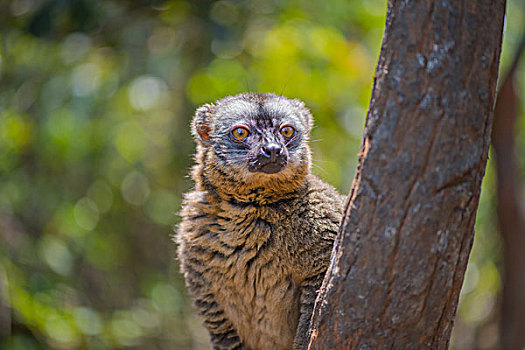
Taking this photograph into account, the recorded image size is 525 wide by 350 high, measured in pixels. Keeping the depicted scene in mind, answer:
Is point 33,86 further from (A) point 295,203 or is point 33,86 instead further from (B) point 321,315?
(B) point 321,315

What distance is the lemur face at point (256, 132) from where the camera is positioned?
3.05m

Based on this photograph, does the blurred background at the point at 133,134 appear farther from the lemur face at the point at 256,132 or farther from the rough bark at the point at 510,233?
the lemur face at the point at 256,132

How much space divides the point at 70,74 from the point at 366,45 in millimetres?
3471

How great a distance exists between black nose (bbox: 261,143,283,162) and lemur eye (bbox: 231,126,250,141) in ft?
0.75

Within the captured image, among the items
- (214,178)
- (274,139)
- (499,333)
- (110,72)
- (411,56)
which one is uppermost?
(110,72)

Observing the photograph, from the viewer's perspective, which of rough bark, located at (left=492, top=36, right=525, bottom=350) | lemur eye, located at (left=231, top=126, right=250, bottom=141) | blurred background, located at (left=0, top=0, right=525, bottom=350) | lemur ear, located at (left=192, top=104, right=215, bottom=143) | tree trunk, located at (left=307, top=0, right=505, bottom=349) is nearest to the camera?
tree trunk, located at (left=307, top=0, right=505, bottom=349)

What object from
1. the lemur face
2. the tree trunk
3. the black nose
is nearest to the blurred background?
the lemur face

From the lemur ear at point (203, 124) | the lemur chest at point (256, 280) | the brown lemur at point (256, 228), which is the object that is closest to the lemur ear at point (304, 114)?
the brown lemur at point (256, 228)

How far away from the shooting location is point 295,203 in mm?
3127

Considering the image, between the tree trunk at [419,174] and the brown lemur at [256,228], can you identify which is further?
the brown lemur at [256,228]

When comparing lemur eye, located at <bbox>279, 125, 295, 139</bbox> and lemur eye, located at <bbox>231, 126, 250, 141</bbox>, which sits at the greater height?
lemur eye, located at <bbox>279, 125, 295, 139</bbox>

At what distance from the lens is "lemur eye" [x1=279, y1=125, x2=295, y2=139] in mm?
3285

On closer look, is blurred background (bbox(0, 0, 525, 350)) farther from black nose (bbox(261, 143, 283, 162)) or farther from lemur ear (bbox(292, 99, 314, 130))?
black nose (bbox(261, 143, 283, 162))

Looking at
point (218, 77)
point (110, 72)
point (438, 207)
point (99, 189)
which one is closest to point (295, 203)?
point (438, 207)
